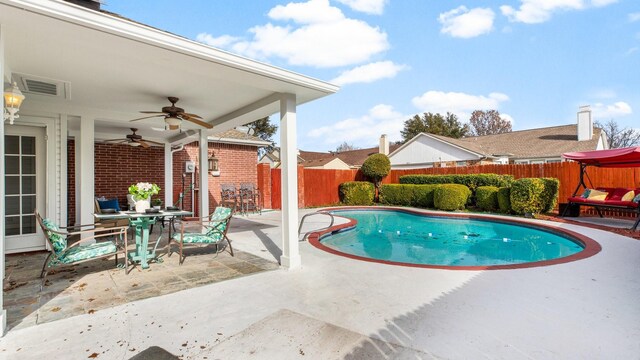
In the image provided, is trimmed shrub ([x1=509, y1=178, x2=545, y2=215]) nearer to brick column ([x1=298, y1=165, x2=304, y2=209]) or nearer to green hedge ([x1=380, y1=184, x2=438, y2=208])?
green hedge ([x1=380, y1=184, x2=438, y2=208])

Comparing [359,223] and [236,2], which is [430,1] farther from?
[359,223]

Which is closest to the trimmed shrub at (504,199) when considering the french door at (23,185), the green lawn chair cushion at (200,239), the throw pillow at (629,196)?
the throw pillow at (629,196)

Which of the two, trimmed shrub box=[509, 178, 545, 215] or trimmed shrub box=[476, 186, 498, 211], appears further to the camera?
trimmed shrub box=[476, 186, 498, 211]

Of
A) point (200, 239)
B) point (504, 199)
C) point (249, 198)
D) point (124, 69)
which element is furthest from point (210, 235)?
point (504, 199)

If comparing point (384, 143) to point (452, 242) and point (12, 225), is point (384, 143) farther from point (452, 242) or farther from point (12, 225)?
point (12, 225)

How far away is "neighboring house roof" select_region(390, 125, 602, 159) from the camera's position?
64.3ft

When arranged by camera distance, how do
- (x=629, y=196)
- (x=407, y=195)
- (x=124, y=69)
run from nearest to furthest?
(x=124, y=69) → (x=629, y=196) → (x=407, y=195)

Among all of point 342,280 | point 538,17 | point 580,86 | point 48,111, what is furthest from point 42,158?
point 580,86

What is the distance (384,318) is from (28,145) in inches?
265

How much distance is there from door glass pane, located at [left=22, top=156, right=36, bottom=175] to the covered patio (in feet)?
0.13

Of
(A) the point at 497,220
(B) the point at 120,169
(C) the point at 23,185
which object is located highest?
(B) the point at 120,169

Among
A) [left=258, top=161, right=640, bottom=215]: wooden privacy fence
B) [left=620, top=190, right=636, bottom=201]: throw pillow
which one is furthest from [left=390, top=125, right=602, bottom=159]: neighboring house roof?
[left=620, top=190, right=636, bottom=201]: throw pillow

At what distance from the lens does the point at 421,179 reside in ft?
49.7

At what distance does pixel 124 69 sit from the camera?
3986mm
